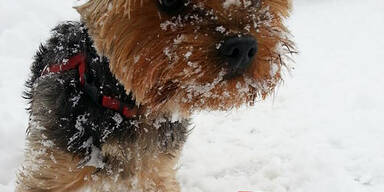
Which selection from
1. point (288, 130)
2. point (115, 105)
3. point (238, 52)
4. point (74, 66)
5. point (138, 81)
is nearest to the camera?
point (238, 52)

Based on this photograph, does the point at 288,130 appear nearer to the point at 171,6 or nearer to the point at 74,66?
the point at 74,66

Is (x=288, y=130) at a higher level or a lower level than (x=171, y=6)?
higher

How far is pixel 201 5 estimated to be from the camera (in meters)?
2.36

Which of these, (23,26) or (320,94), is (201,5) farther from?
(23,26)

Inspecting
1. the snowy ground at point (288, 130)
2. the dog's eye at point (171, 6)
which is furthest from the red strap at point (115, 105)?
the snowy ground at point (288, 130)

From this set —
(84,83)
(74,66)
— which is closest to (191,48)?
(84,83)

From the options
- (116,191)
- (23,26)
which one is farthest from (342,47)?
(116,191)

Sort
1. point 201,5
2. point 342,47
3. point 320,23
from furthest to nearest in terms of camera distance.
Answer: point 320,23 < point 342,47 < point 201,5

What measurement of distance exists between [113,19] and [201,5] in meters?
0.52

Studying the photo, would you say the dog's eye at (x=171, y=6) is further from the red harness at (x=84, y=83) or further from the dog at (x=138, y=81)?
the red harness at (x=84, y=83)

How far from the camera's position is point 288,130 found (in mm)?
5918

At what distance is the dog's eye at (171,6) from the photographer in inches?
92.8

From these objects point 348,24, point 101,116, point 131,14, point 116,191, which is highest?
point 348,24

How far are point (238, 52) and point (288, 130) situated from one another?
3.80 meters
